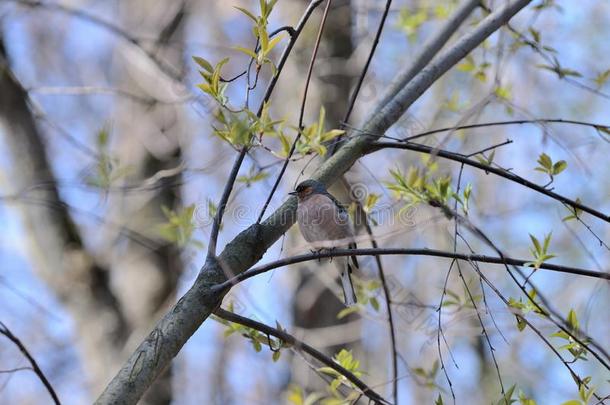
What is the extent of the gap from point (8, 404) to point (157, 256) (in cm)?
456

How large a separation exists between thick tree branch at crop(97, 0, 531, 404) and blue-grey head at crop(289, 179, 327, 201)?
8 centimetres

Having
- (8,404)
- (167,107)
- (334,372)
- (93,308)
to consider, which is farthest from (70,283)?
(8,404)

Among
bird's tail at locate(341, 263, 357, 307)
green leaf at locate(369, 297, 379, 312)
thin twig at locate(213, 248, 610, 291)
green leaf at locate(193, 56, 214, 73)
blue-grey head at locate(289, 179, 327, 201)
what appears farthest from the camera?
bird's tail at locate(341, 263, 357, 307)

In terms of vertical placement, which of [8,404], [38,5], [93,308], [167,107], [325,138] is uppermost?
[167,107]

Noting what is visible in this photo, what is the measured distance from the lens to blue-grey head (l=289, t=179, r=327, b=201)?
300cm

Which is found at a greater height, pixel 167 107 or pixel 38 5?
pixel 167 107

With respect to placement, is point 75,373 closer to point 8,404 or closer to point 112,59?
point 8,404

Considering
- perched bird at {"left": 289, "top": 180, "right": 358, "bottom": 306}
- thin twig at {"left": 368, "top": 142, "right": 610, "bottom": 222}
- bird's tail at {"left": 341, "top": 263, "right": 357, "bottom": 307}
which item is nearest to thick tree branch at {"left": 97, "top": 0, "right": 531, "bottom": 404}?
thin twig at {"left": 368, "top": 142, "right": 610, "bottom": 222}

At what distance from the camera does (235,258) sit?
2.54 m

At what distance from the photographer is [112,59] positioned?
8.74m

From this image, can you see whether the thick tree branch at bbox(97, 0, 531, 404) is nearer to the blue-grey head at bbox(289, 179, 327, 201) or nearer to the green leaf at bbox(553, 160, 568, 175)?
the blue-grey head at bbox(289, 179, 327, 201)

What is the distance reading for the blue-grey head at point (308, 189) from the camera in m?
3.00

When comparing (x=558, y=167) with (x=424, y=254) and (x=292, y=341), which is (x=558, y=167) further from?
(x=292, y=341)

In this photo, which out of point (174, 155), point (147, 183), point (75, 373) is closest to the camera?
point (147, 183)
